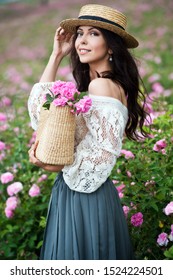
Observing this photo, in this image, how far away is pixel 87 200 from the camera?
214 centimetres

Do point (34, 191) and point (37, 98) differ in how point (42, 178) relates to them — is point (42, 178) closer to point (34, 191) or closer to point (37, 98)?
point (34, 191)

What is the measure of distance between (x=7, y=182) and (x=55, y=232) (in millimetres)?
1133

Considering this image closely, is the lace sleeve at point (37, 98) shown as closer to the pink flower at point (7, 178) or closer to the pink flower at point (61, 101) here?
the pink flower at point (61, 101)

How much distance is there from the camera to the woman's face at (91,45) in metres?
2.12

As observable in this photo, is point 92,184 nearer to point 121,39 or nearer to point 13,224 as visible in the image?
point 121,39

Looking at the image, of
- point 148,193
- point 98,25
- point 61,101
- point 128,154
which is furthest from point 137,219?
point 98,25

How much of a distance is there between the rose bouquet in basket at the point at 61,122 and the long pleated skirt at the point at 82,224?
0.78 feet

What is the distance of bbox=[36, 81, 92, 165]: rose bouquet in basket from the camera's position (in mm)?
1933

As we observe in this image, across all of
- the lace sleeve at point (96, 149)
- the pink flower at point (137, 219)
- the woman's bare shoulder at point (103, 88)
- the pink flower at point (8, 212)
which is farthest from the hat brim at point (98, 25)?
the pink flower at point (8, 212)

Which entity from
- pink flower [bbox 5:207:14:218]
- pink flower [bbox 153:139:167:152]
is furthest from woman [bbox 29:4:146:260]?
pink flower [bbox 5:207:14:218]

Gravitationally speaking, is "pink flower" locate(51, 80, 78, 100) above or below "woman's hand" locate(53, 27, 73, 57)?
below

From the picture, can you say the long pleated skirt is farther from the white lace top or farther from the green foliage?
the green foliage

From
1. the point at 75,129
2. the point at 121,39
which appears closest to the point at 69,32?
the point at 121,39

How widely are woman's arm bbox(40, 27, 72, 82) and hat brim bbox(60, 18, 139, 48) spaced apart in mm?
77
